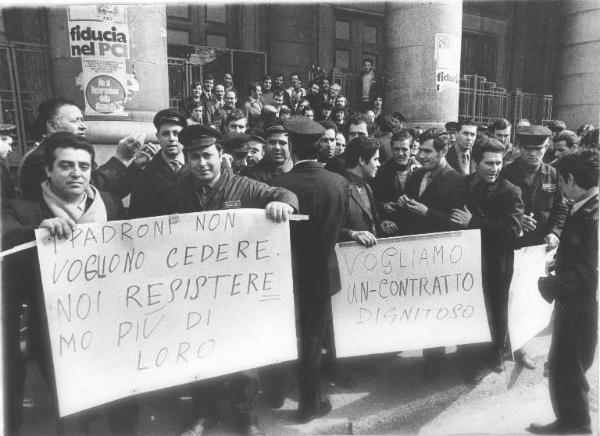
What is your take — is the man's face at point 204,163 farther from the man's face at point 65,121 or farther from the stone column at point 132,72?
the stone column at point 132,72

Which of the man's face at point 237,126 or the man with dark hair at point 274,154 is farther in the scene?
the man's face at point 237,126

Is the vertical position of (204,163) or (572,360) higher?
(204,163)

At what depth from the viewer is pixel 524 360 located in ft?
12.8

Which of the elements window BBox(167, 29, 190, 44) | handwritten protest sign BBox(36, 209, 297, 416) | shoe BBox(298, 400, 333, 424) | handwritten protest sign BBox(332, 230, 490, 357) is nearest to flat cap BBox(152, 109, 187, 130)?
handwritten protest sign BBox(36, 209, 297, 416)

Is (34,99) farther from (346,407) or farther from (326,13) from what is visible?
(326,13)

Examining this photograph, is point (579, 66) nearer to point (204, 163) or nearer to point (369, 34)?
point (369, 34)

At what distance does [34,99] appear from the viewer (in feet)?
19.2

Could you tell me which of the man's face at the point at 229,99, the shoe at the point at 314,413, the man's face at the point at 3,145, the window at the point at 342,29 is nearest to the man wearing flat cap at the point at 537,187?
the shoe at the point at 314,413

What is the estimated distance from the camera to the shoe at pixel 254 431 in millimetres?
2937

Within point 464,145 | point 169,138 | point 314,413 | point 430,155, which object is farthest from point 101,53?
point 464,145

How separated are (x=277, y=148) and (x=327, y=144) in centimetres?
64

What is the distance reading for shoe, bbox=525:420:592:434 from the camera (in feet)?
9.75

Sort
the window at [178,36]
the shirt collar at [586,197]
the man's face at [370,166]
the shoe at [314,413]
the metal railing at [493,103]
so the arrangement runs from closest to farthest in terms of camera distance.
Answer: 1. the shirt collar at [586,197]
2. the shoe at [314,413]
3. the man's face at [370,166]
4. the window at [178,36]
5. the metal railing at [493,103]

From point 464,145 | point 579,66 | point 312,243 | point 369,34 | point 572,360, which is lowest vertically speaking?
point 572,360
